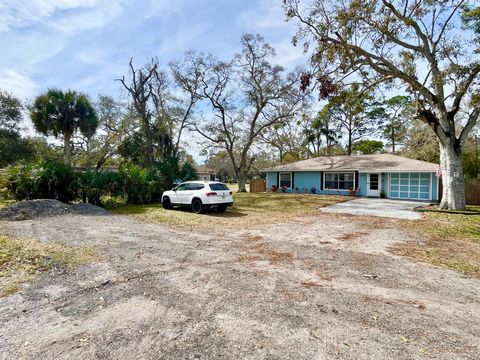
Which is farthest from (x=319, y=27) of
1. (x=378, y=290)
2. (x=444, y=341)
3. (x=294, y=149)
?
(x=294, y=149)

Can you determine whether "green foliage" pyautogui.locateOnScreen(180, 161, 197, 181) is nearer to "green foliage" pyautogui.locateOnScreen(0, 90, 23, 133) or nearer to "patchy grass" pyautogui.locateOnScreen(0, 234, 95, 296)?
"patchy grass" pyautogui.locateOnScreen(0, 234, 95, 296)

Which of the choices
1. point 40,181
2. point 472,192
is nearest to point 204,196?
point 40,181

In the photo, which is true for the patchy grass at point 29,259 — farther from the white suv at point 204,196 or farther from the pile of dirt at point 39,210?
the white suv at point 204,196

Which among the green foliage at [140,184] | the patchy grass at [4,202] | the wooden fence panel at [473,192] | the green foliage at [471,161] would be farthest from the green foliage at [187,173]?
the green foliage at [471,161]

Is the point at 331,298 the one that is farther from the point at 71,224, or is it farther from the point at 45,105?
the point at 45,105

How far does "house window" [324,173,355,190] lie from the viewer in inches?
867

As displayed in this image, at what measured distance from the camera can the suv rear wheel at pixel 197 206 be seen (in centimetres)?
1243

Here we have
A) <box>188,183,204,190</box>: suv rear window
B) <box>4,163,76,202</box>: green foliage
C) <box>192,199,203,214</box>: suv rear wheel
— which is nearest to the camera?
<box>192,199,203,214</box>: suv rear wheel

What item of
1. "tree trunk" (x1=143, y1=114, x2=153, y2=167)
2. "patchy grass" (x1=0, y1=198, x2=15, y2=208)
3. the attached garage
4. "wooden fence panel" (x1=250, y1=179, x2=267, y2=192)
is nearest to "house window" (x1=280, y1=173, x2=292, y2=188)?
"wooden fence panel" (x1=250, y1=179, x2=267, y2=192)

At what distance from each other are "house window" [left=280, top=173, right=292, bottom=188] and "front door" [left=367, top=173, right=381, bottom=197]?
692 centimetres

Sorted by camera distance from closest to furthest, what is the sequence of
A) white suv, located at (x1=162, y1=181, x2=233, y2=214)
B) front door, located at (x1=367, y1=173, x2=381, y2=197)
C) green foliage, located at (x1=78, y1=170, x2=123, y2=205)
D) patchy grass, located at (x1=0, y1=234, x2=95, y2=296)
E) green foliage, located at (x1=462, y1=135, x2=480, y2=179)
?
patchy grass, located at (x1=0, y1=234, x2=95, y2=296) < white suv, located at (x1=162, y1=181, x2=233, y2=214) < green foliage, located at (x1=78, y1=170, x2=123, y2=205) < front door, located at (x1=367, y1=173, x2=381, y2=197) < green foliage, located at (x1=462, y1=135, x2=480, y2=179)

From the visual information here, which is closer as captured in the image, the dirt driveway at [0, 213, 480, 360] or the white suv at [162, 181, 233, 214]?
the dirt driveway at [0, 213, 480, 360]

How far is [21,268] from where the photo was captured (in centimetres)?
493

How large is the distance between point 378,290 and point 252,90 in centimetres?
2471
